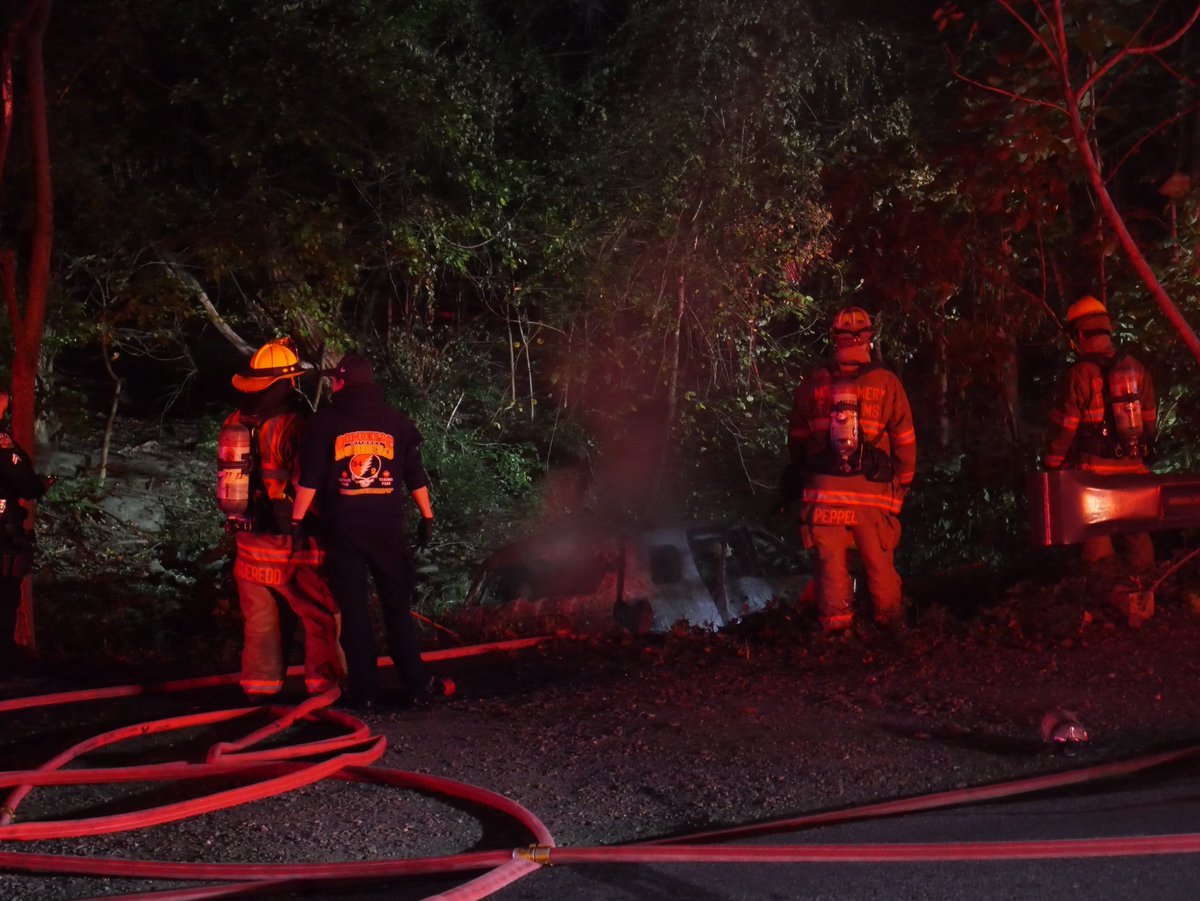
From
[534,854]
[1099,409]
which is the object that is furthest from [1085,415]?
[534,854]

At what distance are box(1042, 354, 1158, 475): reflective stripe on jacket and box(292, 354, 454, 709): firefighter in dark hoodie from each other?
370cm

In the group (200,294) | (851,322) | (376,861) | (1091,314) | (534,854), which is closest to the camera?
(534,854)

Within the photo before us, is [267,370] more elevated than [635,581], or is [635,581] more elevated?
[267,370]

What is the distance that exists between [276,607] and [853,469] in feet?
10.3

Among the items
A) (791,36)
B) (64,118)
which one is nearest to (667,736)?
(64,118)

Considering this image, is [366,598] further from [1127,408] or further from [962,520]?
[962,520]

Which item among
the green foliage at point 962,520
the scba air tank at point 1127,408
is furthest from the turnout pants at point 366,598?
the green foliage at point 962,520

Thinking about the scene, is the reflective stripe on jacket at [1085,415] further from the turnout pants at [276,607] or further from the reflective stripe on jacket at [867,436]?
the turnout pants at [276,607]

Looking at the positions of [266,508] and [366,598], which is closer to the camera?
[366,598]

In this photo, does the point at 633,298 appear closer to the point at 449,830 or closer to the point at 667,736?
the point at 667,736

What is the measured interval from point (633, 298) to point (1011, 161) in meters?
7.61

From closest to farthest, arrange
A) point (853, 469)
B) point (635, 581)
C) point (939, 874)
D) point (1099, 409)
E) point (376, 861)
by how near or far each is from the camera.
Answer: point (939, 874) → point (376, 861) → point (853, 469) → point (1099, 409) → point (635, 581)

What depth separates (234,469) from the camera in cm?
662

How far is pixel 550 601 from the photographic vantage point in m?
Answer: 9.68
